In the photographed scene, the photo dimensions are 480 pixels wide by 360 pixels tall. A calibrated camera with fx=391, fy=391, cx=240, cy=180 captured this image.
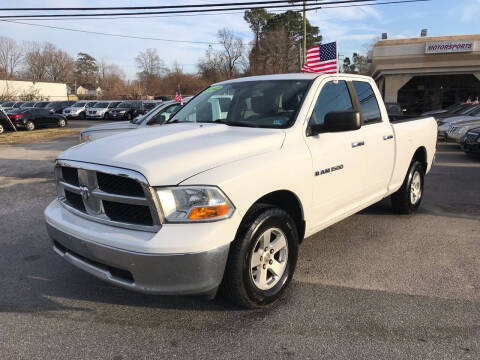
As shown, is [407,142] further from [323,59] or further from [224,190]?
[323,59]

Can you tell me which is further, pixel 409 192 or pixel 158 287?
pixel 409 192

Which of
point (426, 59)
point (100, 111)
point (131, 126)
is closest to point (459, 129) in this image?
point (131, 126)

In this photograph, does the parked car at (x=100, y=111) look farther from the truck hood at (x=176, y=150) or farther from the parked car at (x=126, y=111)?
the truck hood at (x=176, y=150)

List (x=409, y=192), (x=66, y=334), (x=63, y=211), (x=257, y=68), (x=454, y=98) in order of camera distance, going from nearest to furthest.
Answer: (x=66, y=334), (x=63, y=211), (x=409, y=192), (x=454, y=98), (x=257, y=68)

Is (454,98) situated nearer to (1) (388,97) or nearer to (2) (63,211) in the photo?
(1) (388,97)

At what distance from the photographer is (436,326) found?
9.59 ft

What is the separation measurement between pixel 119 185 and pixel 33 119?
78.2 feet

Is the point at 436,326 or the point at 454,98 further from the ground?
the point at 454,98

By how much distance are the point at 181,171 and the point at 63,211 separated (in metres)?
1.30

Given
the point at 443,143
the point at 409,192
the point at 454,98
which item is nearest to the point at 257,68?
the point at 454,98

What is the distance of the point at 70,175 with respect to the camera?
323 centimetres

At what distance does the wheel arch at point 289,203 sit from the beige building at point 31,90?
61.4 meters

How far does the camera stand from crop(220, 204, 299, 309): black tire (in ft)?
9.25

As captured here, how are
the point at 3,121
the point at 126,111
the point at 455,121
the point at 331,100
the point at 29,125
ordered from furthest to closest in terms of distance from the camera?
the point at 126,111 → the point at 29,125 → the point at 3,121 → the point at 455,121 → the point at 331,100
